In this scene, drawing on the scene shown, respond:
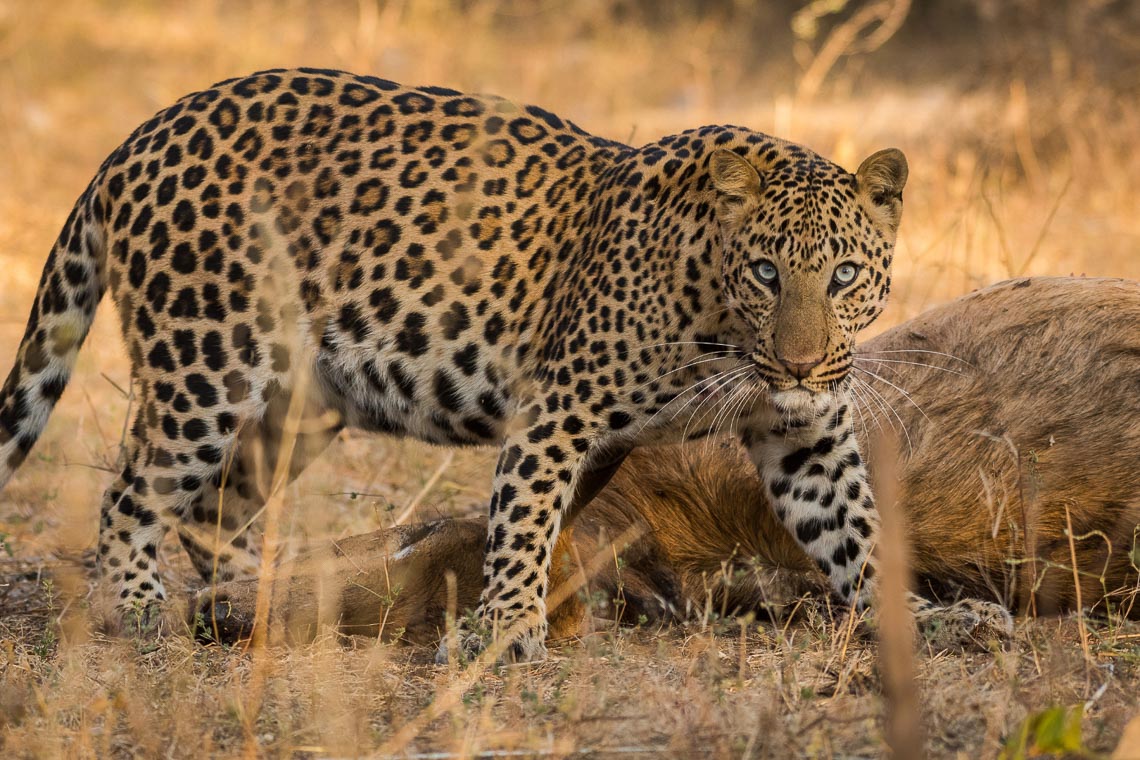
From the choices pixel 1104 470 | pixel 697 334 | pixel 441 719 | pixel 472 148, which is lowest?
pixel 441 719

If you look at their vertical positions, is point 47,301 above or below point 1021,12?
below

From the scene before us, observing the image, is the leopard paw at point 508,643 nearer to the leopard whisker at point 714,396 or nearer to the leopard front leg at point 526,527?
the leopard front leg at point 526,527

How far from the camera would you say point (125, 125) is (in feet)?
49.5

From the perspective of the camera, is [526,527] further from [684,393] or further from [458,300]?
[458,300]

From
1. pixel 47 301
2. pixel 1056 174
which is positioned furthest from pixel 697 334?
pixel 1056 174

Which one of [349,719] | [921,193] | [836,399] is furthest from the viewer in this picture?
[921,193]

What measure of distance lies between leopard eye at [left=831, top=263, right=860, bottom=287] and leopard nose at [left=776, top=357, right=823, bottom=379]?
0.94ft

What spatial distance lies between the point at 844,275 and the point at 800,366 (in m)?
0.37

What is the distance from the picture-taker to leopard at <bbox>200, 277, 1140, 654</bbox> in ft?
16.3

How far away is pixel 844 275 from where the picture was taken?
488 centimetres

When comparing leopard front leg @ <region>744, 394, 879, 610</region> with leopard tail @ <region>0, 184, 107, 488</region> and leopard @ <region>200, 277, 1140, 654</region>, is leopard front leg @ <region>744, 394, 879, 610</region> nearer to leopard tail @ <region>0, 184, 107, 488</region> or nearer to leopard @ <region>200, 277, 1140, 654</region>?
leopard @ <region>200, 277, 1140, 654</region>

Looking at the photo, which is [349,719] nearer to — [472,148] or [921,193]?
[472,148]

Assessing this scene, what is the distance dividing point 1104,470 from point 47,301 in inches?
158

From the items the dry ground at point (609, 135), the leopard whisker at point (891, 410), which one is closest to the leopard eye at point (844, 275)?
the leopard whisker at point (891, 410)
